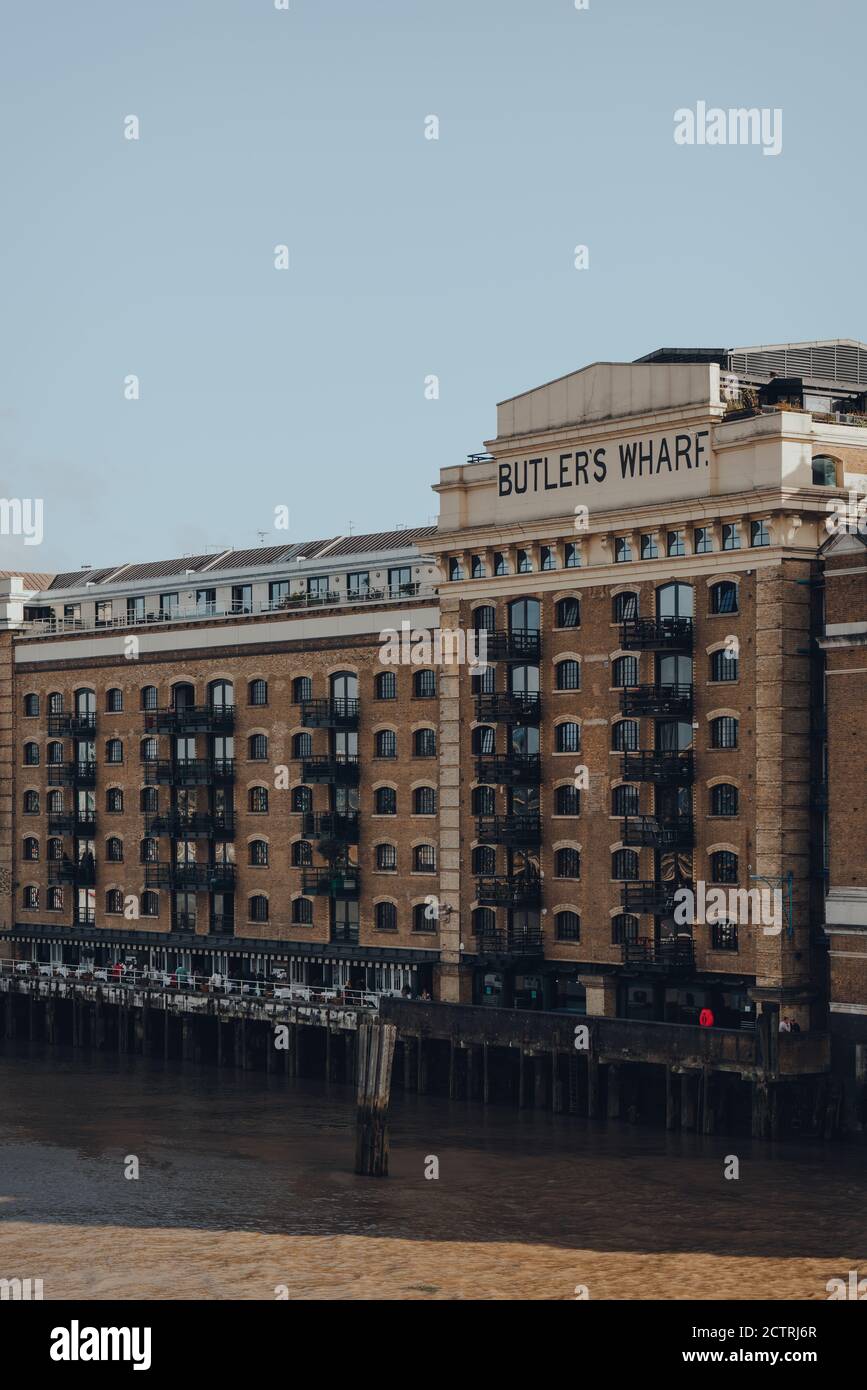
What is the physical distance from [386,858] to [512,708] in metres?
10.2

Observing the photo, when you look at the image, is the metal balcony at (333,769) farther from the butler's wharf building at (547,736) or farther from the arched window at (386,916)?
the arched window at (386,916)

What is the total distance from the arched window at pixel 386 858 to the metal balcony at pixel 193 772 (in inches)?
369

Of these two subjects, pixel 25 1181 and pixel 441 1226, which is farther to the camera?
pixel 25 1181

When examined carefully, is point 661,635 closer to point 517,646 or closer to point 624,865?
point 517,646

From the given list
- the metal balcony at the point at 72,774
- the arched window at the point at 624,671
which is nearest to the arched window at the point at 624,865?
the arched window at the point at 624,671

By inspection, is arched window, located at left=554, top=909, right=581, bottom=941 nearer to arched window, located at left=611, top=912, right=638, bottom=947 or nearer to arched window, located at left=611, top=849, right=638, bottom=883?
arched window, located at left=611, top=912, right=638, bottom=947

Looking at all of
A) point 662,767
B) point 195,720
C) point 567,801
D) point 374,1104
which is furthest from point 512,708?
point 195,720

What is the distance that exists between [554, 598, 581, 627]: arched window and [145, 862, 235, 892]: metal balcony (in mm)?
21779

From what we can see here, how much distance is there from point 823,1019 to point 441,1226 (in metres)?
17.1

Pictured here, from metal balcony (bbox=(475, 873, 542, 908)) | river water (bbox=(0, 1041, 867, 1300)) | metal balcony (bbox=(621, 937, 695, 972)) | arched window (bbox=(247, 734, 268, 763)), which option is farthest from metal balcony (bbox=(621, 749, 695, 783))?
arched window (bbox=(247, 734, 268, 763))

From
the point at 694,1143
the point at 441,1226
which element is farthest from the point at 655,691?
the point at 441,1226
